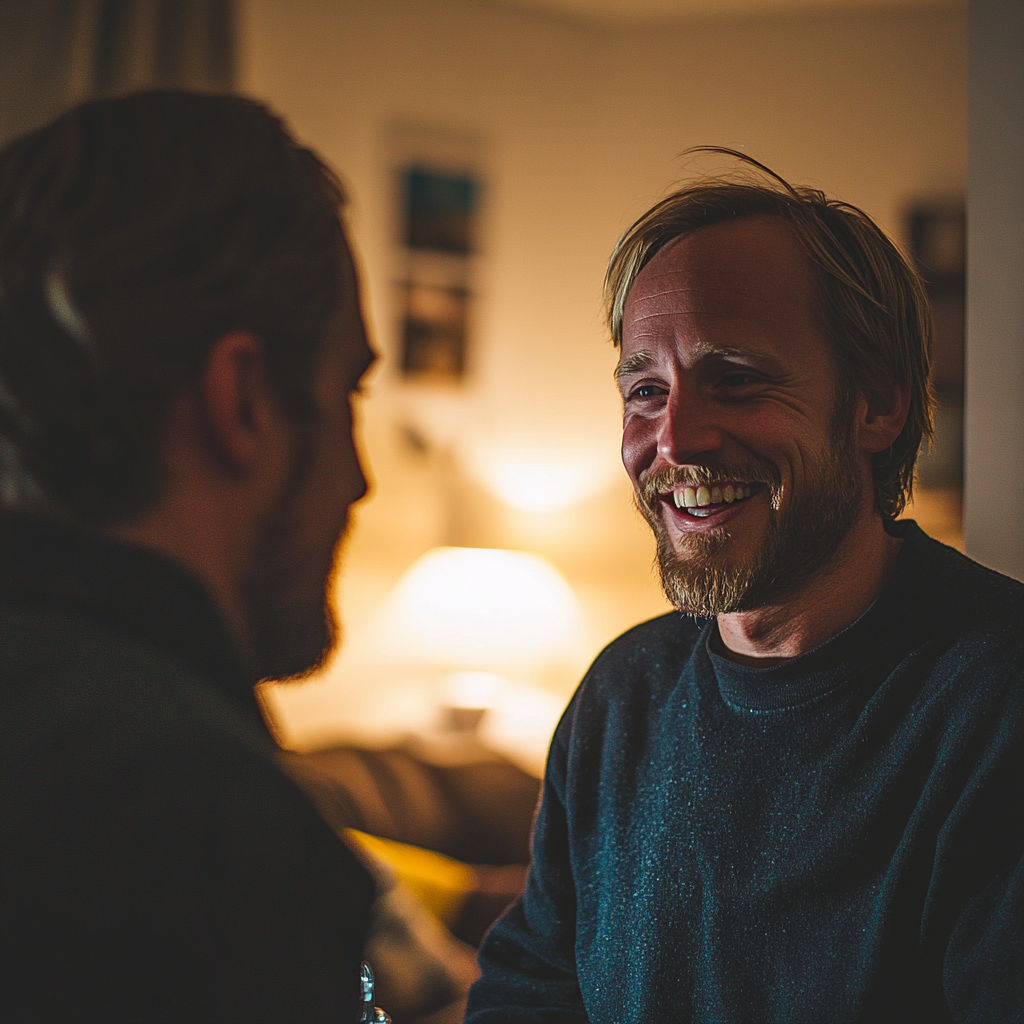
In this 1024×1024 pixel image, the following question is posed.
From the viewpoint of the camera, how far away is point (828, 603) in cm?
101

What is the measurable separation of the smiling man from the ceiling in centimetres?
225

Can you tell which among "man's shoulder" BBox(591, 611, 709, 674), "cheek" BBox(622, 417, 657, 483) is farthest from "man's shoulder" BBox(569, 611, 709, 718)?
"cheek" BBox(622, 417, 657, 483)

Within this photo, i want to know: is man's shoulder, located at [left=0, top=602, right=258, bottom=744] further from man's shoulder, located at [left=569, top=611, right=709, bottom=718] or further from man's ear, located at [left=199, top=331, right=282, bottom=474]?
man's shoulder, located at [left=569, top=611, right=709, bottom=718]

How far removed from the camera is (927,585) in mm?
977

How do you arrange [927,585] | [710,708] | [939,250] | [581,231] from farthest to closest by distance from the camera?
[581,231] → [939,250] → [710,708] → [927,585]

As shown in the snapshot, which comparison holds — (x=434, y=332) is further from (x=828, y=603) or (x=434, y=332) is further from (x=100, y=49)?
(x=828, y=603)

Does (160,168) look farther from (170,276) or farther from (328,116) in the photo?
(328,116)

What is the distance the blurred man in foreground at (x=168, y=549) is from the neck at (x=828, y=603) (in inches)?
20.3

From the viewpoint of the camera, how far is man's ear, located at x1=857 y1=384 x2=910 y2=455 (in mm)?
1103

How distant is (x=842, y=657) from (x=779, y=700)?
78 millimetres

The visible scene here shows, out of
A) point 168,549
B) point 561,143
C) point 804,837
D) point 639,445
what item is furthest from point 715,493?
point 561,143

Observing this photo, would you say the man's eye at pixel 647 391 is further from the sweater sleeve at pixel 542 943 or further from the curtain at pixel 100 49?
the curtain at pixel 100 49

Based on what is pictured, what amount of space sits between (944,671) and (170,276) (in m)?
0.75

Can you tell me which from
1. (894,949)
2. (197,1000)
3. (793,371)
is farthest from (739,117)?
(197,1000)
